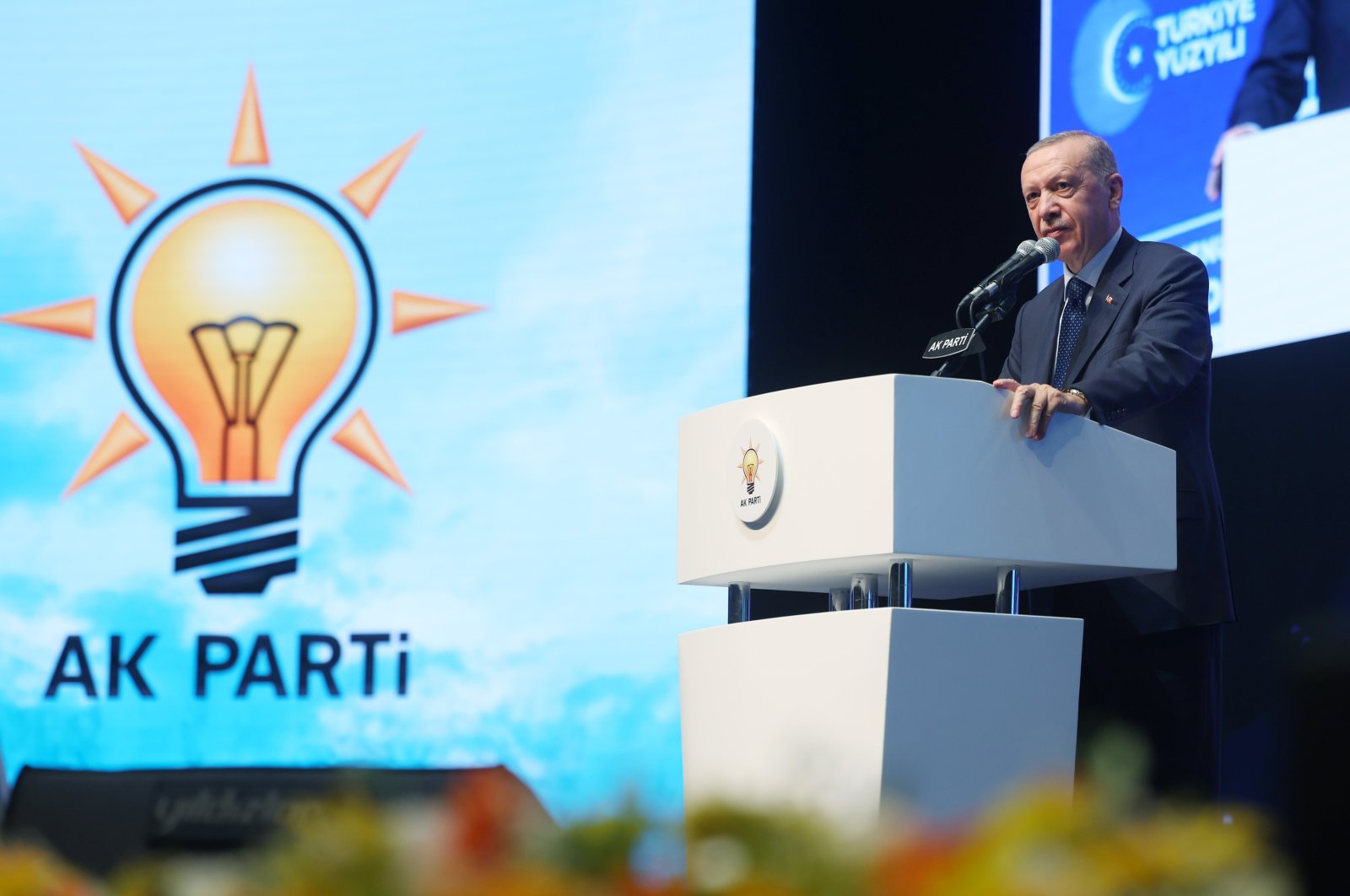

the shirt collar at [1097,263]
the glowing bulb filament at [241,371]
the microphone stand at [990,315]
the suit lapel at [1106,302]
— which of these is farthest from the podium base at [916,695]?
the glowing bulb filament at [241,371]

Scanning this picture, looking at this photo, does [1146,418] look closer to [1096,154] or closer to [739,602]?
[1096,154]

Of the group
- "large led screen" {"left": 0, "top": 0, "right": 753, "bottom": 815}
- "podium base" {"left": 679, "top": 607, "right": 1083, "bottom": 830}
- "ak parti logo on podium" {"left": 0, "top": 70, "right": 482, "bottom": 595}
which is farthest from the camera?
"ak parti logo on podium" {"left": 0, "top": 70, "right": 482, "bottom": 595}

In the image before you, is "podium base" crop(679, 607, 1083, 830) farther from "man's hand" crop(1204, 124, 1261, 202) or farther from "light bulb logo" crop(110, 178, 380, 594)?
"light bulb logo" crop(110, 178, 380, 594)

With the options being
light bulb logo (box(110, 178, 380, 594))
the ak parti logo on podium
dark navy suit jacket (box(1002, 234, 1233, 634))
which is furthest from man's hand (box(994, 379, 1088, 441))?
light bulb logo (box(110, 178, 380, 594))

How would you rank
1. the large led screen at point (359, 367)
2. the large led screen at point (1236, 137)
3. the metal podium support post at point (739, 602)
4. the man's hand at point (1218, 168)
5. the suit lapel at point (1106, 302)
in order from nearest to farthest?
the metal podium support post at point (739, 602)
the suit lapel at point (1106, 302)
the large led screen at point (1236, 137)
the man's hand at point (1218, 168)
the large led screen at point (359, 367)

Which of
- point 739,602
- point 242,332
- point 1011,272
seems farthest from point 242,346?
point 1011,272

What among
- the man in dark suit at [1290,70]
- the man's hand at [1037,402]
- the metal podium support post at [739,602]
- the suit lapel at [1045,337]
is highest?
the man in dark suit at [1290,70]

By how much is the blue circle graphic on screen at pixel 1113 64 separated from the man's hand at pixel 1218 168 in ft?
0.87

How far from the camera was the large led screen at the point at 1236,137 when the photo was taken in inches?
118

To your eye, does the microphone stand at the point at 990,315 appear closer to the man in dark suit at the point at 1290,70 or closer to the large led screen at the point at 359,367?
the man in dark suit at the point at 1290,70

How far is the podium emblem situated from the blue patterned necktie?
613 mm

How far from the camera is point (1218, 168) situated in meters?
3.21

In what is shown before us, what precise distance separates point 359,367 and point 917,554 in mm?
2467

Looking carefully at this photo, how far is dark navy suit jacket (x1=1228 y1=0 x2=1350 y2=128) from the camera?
301cm
